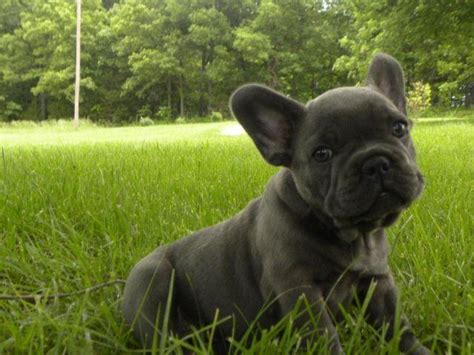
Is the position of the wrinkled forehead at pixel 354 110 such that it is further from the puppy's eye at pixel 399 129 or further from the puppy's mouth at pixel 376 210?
the puppy's mouth at pixel 376 210

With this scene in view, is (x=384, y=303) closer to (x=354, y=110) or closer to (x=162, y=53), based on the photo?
(x=354, y=110)

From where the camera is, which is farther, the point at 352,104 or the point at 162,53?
the point at 162,53

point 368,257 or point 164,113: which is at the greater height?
point 164,113

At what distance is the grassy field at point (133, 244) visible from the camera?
176 centimetres

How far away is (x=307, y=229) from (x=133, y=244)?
1465 mm

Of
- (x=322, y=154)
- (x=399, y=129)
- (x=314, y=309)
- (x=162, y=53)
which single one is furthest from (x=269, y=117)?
(x=162, y=53)

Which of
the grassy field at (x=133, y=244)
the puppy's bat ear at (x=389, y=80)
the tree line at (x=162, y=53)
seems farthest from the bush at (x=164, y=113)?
the puppy's bat ear at (x=389, y=80)

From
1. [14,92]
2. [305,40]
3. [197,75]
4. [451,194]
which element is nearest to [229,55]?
[197,75]

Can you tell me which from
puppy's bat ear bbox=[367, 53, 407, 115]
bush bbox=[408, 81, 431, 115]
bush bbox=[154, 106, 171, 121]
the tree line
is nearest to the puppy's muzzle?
puppy's bat ear bbox=[367, 53, 407, 115]

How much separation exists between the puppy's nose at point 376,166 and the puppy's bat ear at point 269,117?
1.27ft

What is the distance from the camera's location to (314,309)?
1.68 metres

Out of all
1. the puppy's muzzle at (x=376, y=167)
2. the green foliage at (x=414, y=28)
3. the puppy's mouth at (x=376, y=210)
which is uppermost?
the green foliage at (x=414, y=28)

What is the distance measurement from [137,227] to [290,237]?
5.26ft

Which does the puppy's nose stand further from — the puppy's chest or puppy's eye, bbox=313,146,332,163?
the puppy's chest
